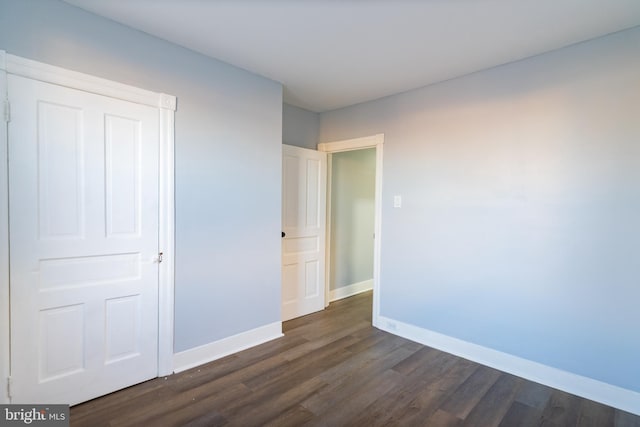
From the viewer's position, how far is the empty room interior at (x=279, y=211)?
189cm

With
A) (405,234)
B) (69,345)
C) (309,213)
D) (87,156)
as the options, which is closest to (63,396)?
(69,345)

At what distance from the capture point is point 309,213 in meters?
3.82

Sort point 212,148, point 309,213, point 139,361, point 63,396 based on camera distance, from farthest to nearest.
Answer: point 309,213, point 212,148, point 139,361, point 63,396

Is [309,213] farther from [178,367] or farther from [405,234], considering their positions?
[178,367]

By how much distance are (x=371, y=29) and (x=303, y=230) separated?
2.26 m

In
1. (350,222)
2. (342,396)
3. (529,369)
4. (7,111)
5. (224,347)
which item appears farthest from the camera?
(350,222)

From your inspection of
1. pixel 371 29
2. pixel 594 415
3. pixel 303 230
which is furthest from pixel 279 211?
pixel 594 415

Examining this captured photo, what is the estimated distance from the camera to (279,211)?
318 cm

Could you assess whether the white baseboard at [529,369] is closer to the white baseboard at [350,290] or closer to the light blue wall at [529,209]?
the light blue wall at [529,209]

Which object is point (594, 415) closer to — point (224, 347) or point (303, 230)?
point (224, 347)

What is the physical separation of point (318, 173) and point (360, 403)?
8.31 ft

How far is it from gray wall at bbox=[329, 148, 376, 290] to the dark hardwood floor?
5.53 ft

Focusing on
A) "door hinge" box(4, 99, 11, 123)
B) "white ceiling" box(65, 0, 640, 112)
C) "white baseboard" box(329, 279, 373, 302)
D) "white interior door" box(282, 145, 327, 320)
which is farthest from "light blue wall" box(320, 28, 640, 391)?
"door hinge" box(4, 99, 11, 123)

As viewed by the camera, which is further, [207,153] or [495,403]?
[207,153]
